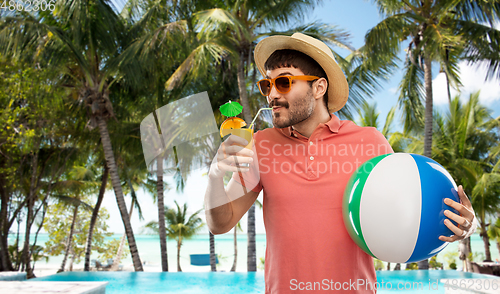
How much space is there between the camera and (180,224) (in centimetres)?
2203

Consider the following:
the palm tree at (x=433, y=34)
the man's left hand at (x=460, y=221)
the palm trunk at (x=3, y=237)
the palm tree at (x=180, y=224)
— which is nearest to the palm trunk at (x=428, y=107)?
the palm tree at (x=433, y=34)

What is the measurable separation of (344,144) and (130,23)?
9910mm

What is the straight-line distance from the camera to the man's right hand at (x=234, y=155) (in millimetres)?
1143

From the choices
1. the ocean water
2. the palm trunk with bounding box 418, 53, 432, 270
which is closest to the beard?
the palm trunk with bounding box 418, 53, 432, 270

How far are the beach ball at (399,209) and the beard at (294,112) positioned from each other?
0.34 metres

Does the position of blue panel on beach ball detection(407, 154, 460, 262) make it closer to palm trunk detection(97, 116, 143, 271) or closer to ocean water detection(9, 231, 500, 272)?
palm trunk detection(97, 116, 143, 271)

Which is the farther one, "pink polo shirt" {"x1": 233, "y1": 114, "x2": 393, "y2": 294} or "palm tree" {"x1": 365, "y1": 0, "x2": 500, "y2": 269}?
"palm tree" {"x1": 365, "y1": 0, "x2": 500, "y2": 269}

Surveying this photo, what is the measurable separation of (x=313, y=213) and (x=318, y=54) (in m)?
0.71

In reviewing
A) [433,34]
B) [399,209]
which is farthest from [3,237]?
[433,34]

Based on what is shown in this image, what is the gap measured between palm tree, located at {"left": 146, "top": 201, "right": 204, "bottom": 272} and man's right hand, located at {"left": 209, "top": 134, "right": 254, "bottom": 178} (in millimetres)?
21823

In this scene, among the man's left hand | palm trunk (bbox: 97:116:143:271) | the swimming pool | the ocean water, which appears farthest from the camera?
the ocean water

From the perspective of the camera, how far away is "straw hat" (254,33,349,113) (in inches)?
61.4

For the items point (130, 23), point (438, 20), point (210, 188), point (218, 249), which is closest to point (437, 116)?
point (438, 20)

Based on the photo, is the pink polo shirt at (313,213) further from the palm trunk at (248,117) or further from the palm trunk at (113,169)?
the palm trunk at (113,169)
